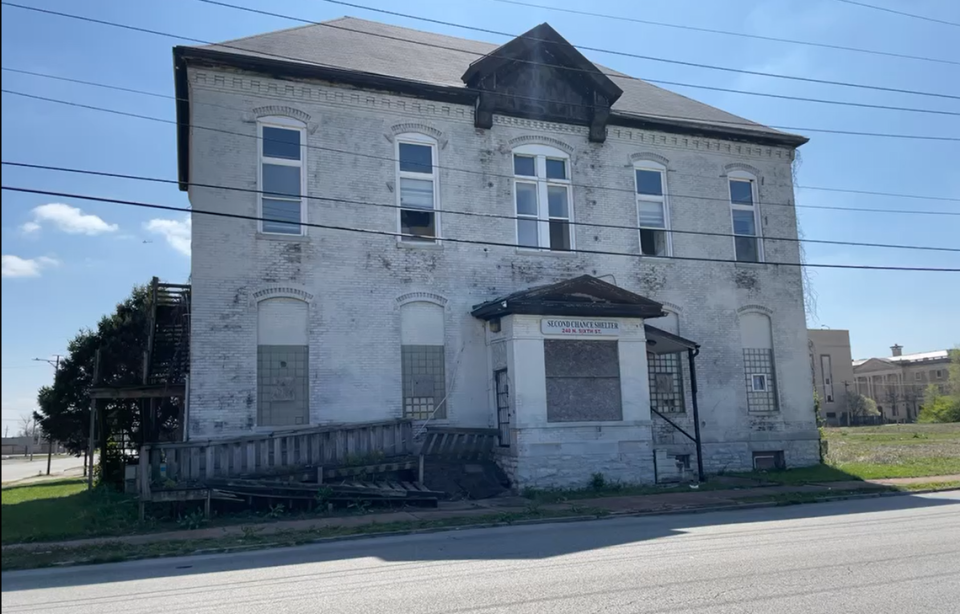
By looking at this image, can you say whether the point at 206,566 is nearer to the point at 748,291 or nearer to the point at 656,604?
the point at 656,604

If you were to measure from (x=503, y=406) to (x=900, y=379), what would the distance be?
365 feet

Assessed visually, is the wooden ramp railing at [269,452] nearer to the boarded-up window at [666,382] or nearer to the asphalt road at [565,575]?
the asphalt road at [565,575]

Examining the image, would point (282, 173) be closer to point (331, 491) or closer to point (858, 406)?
point (331, 491)

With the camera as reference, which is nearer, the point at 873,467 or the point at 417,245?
the point at 417,245

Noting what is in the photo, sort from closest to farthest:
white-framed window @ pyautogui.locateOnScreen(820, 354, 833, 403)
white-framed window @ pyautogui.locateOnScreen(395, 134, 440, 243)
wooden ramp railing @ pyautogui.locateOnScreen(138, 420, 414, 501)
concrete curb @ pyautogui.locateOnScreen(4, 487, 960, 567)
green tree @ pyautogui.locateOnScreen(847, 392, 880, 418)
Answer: concrete curb @ pyautogui.locateOnScreen(4, 487, 960, 567) < wooden ramp railing @ pyautogui.locateOnScreen(138, 420, 414, 501) < white-framed window @ pyautogui.locateOnScreen(395, 134, 440, 243) < green tree @ pyautogui.locateOnScreen(847, 392, 880, 418) < white-framed window @ pyautogui.locateOnScreen(820, 354, 833, 403)

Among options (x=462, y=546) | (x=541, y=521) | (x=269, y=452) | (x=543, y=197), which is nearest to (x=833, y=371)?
(x=543, y=197)

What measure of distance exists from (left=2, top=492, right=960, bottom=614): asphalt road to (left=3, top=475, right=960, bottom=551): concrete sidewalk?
1691 mm

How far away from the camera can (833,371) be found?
9569 centimetres

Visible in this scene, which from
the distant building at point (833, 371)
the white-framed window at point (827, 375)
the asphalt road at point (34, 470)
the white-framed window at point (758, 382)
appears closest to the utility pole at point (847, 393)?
the distant building at point (833, 371)

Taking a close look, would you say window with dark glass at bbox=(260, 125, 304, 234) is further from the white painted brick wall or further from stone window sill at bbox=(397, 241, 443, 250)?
stone window sill at bbox=(397, 241, 443, 250)

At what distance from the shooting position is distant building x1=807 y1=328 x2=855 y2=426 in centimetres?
9288

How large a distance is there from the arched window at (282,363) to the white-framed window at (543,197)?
6553 mm

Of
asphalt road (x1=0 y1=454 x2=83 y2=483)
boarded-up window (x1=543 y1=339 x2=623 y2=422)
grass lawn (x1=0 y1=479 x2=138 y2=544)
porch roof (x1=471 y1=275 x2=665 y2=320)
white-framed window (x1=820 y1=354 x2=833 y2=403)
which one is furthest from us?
white-framed window (x1=820 y1=354 x2=833 y2=403)

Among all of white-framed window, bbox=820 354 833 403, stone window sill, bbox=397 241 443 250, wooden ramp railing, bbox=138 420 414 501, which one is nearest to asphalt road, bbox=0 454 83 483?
wooden ramp railing, bbox=138 420 414 501
